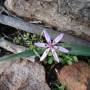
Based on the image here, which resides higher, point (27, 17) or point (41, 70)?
point (27, 17)

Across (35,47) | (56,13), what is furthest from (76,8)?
(35,47)

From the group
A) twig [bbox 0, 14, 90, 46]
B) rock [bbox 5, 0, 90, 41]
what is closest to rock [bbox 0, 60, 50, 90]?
twig [bbox 0, 14, 90, 46]

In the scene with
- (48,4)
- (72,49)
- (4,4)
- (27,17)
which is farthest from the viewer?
(4,4)

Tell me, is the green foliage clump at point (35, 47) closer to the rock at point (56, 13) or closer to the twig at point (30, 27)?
the twig at point (30, 27)

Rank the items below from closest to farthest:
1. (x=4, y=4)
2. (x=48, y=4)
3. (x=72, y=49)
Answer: (x=72, y=49) → (x=48, y=4) → (x=4, y=4)

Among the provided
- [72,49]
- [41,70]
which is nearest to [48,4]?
[72,49]

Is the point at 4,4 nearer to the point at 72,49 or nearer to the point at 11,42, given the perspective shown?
the point at 11,42
